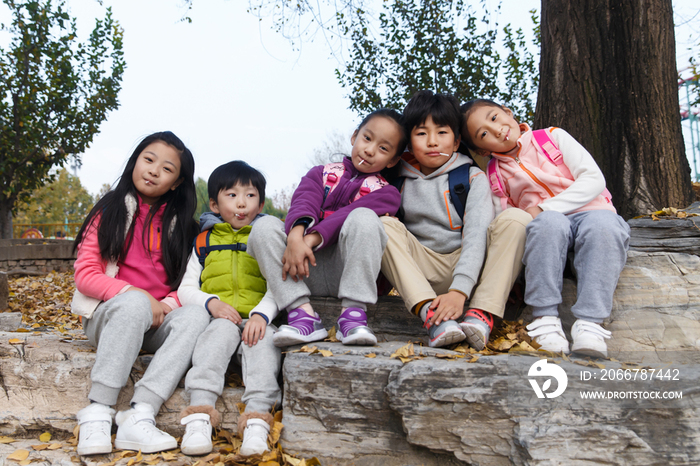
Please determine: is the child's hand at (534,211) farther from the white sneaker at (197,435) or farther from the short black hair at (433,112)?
the white sneaker at (197,435)

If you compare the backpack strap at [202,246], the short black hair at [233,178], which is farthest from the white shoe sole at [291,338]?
the short black hair at [233,178]

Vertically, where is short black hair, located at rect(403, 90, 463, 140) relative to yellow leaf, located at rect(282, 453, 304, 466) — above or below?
above

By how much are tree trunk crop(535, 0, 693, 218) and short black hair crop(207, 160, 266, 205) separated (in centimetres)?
219

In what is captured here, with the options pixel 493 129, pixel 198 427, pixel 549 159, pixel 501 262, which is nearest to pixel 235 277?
pixel 198 427

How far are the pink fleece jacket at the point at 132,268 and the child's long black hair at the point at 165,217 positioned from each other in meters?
0.03

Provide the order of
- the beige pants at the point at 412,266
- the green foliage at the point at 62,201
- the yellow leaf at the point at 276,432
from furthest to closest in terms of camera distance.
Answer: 1. the green foliage at the point at 62,201
2. the beige pants at the point at 412,266
3. the yellow leaf at the point at 276,432

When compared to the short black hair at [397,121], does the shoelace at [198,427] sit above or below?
below

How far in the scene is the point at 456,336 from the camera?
204cm

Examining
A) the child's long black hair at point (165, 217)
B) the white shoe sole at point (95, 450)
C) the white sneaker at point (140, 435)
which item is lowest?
the white shoe sole at point (95, 450)

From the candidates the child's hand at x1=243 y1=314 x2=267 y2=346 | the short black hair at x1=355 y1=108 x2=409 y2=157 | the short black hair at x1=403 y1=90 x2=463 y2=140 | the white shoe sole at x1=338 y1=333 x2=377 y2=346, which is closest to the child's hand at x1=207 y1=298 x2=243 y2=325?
the child's hand at x1=243 y1=314 x2=267 y2=346

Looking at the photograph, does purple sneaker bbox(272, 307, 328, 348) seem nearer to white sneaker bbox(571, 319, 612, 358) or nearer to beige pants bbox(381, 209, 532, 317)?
beige pants bbox(381, 209, 532, 317)

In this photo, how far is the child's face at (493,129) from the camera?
2592 millimetres

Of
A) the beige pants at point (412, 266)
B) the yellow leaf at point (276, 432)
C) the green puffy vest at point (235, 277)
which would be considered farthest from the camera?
the green puffy vest at point (235, 277)

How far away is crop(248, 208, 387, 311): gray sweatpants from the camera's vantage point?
7.05 feet
